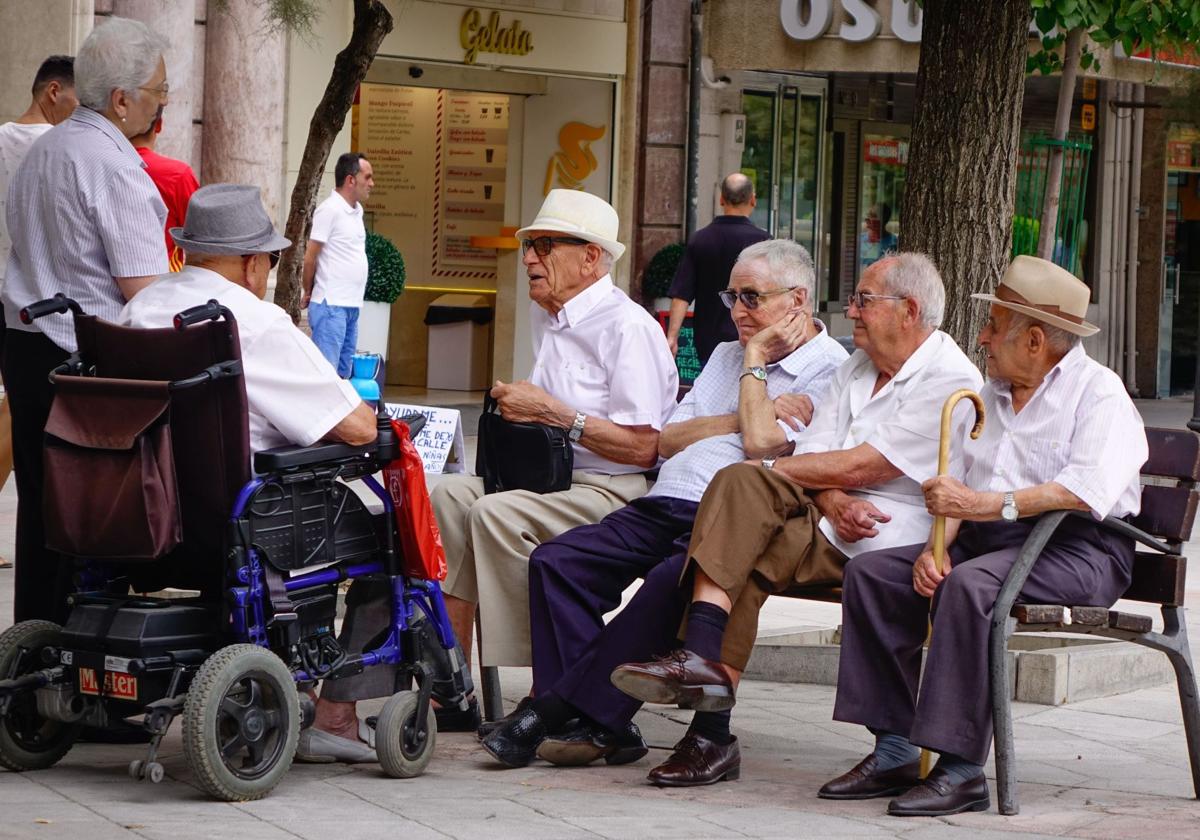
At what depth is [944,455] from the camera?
5.34m

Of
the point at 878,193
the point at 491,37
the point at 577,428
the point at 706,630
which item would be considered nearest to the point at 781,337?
the point at 577,428

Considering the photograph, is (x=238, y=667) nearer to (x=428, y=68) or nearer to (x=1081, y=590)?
(x=1081, y=590)

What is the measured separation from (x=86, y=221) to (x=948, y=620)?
2495mm

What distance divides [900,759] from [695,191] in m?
13.7

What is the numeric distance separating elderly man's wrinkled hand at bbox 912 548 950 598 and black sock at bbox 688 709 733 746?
2.02 ft

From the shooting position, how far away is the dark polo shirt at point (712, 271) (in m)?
12.6

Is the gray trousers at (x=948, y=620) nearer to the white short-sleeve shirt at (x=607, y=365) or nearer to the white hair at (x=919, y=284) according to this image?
the white hair at (x=919, y=284)

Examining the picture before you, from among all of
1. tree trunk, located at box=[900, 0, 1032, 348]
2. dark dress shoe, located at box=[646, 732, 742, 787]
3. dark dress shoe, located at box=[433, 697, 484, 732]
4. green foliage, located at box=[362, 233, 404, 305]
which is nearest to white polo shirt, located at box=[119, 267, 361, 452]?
dark dress shoe, located at box=[433, 697, 484, 732]

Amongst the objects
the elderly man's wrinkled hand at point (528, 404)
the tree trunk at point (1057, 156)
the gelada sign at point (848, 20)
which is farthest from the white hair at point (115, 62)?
the gelada sign at point (848, 20)

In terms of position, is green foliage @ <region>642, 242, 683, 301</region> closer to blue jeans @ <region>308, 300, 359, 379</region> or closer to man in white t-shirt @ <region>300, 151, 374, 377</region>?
blue jeans @ <region>308, 300, 359, 379</region>

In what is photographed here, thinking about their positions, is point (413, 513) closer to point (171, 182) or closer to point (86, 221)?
point (86, 221)

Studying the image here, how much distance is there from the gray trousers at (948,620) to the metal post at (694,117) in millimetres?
13350

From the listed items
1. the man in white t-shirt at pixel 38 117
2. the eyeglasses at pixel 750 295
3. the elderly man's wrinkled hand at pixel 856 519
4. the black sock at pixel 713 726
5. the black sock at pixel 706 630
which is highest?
the man in white t-shirt at pixel 38 117

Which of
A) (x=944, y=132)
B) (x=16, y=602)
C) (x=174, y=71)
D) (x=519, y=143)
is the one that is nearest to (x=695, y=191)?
(x=519, y=143)
